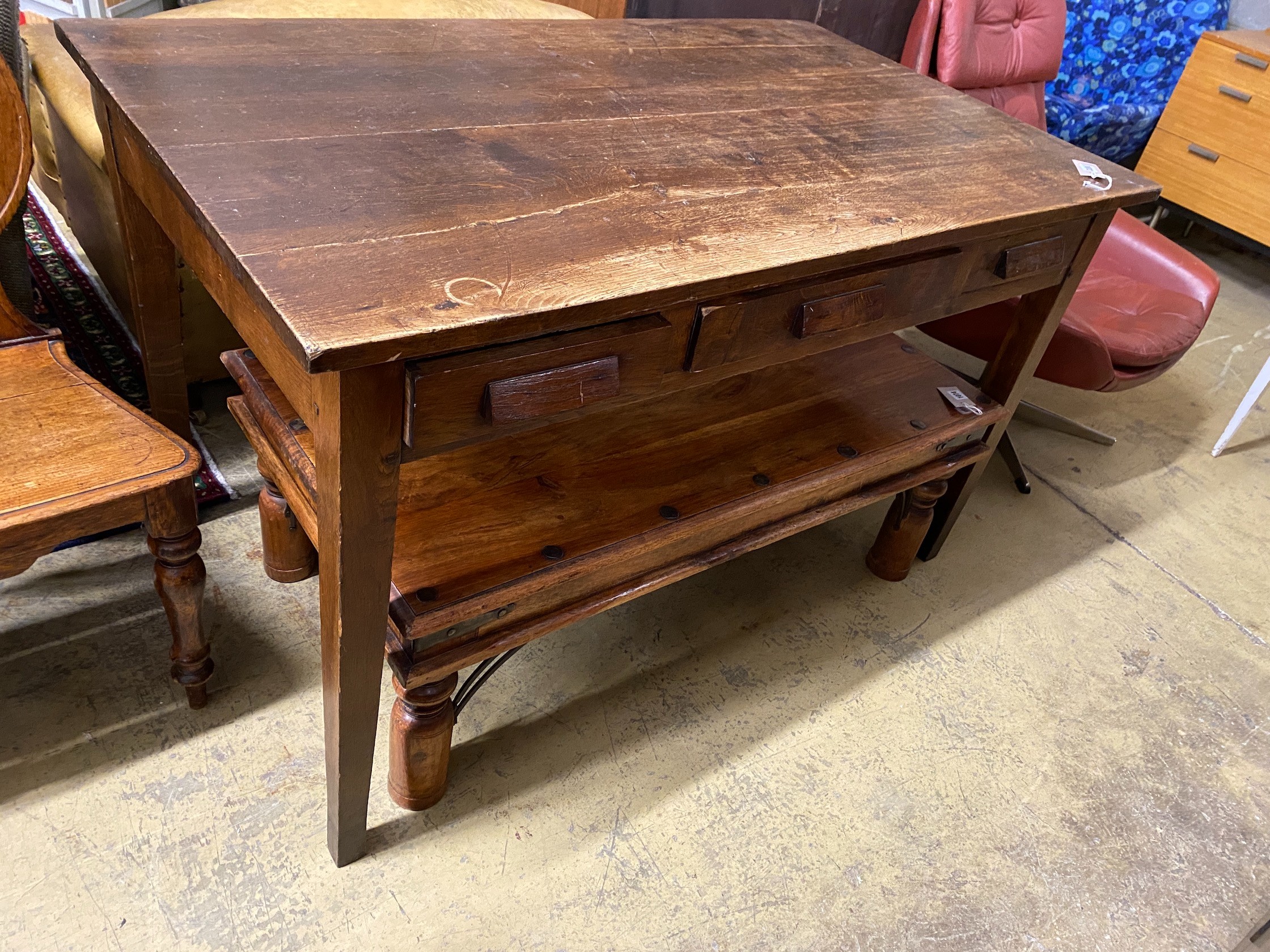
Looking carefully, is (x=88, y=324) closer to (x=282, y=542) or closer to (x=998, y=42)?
(x=282, y=542)

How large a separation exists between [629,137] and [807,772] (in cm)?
103

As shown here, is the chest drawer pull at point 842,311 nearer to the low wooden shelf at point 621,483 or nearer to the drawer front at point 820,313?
the drawer front at point 820,313

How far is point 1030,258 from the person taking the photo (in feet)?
4.62

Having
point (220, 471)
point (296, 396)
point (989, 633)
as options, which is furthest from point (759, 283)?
point (220, 471)

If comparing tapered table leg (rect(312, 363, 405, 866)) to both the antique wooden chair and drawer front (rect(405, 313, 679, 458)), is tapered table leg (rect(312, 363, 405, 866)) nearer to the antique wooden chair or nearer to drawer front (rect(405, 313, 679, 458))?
drawer front (rect(405, 313, 679, 458))

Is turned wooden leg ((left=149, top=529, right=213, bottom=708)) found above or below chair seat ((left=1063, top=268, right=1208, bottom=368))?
below

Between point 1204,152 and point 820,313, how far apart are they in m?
3.06

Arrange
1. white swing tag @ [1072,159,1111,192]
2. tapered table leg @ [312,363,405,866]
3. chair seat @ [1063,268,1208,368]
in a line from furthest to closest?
chair seat @ [1063,268,1208,368] < white swing tag @ [1072,159,1111,192] < tapered table leg @ [312,363,405,866]

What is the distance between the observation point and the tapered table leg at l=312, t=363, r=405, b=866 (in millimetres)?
854

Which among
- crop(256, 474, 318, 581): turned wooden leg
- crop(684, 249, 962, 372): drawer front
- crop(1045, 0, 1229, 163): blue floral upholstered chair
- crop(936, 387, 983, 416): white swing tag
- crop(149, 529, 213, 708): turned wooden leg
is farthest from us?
crop(1045, 0, 1229, 163): blue floral upholstered chair

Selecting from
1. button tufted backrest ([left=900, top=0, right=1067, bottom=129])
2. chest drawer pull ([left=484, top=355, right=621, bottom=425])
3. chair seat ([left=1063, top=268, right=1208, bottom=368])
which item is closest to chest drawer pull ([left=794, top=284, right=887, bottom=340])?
chest drawer pull ([left=484, top=355, right=621, bottom=425])

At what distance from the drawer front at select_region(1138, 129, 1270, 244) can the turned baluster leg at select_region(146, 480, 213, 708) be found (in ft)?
11.2

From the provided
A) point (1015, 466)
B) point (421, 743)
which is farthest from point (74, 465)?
point (1015, 466)

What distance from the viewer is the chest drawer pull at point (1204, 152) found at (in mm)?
3389
